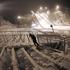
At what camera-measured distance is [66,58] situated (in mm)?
6535

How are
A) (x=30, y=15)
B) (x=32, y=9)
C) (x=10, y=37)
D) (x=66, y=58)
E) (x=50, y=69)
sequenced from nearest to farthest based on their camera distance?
(x=50, y=69), (x=66, y=58), (x=10, y=37), (x=30, y=15), (x=32, y=9)

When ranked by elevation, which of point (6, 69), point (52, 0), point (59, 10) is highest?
point (52, 0)

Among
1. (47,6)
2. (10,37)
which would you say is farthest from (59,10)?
(10,37)

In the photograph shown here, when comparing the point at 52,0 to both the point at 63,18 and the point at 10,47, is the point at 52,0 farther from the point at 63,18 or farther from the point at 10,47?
the point at 10,47

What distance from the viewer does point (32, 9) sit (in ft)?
76.7

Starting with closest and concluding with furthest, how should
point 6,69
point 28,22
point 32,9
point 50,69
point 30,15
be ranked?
point 50,69, point 6,69, point 28,22, point 30,15, point 32,9

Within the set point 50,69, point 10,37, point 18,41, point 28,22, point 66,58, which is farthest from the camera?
point 28,22

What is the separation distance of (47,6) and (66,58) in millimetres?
18700

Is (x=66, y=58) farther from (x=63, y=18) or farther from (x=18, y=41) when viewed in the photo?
(x=63, y=18)

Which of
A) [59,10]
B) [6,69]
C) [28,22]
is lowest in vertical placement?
[6,69]

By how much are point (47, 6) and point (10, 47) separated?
52.6 feet

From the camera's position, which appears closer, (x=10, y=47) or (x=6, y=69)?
(x=6, y=69)

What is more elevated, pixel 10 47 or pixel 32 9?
pixel 32 9

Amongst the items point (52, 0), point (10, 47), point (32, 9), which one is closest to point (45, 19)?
point (32, 9)
